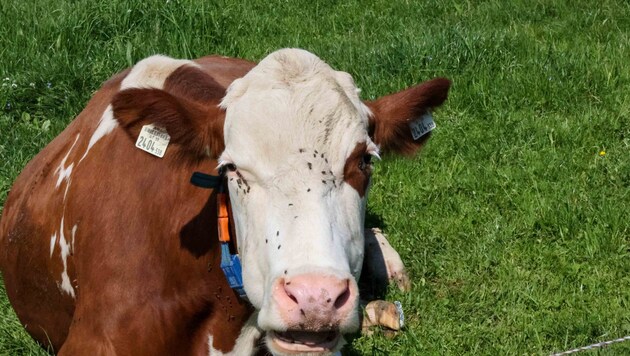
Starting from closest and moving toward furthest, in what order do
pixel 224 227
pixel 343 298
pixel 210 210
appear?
pixel 343 298 < pixel 224 227 < pixel 210 210

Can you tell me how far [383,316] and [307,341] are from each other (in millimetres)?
2373

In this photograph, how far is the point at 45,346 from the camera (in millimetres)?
5887

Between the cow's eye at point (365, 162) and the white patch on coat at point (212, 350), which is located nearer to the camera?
the cow's eye at point (365, 162)

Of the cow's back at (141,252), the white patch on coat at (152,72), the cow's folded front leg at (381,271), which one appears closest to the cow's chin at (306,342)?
the cow's back at (141,252)

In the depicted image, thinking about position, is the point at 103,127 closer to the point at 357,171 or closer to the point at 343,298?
the point at 357,171

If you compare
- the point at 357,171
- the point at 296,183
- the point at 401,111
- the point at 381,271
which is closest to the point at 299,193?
the point at 296,183

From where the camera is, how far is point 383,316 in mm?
6047

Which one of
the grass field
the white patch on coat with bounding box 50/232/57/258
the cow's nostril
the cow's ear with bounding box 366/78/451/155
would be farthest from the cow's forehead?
the grass field

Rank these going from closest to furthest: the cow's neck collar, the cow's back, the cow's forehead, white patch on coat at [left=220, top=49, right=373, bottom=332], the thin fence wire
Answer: white patch on coat at [left=220, top=49, right=373, bottom=332], the cow's forehead, the cow's neck collar, the cow's back, the thin fence wire

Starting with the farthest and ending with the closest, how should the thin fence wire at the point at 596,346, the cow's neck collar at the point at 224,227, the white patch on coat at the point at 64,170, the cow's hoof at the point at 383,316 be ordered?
the cow's hoof at the point at 383,316
the thin fence wire at the point at 596,346
the white patch on coat at the point at 64,170
the cow's neck collar at the point at 224,227

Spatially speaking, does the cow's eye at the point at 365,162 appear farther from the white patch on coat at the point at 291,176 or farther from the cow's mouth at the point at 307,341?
the cow's mouth at the point at 307,341

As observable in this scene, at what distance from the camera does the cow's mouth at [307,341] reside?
3.71 metres

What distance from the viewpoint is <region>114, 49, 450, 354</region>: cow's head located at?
11.7ft

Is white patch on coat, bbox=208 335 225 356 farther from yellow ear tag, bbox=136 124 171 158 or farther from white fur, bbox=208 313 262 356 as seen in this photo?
yellow ear tag, bbox=136 124 171 158
